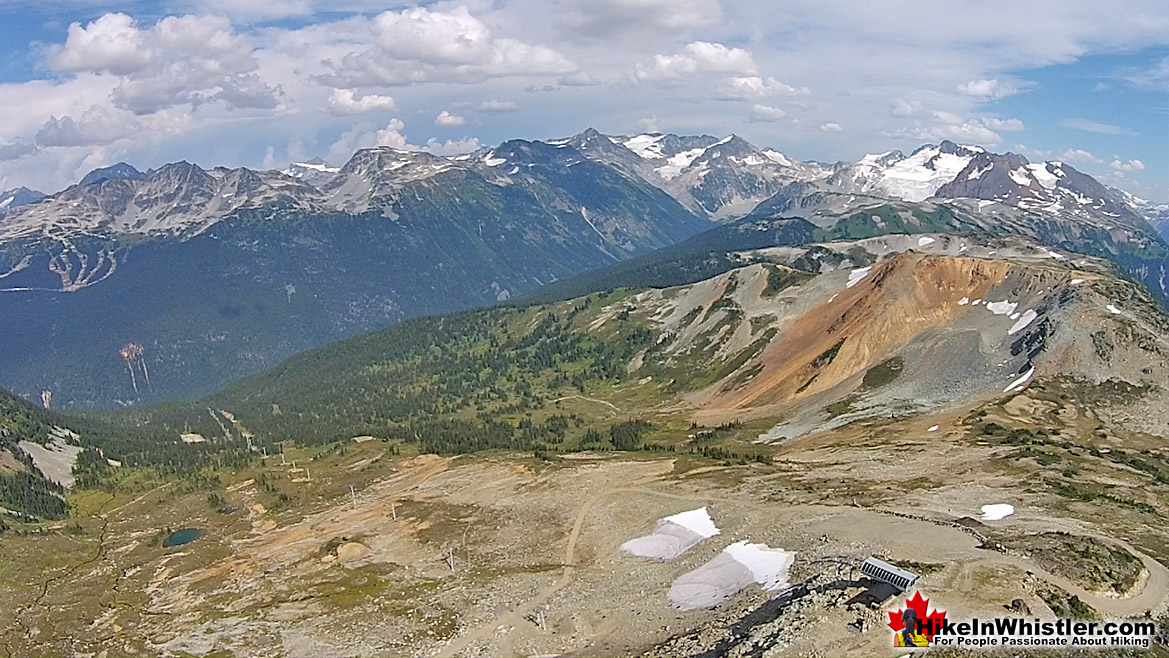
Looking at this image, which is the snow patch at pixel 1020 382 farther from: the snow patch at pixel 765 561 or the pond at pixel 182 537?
the pond at pixel 182 537

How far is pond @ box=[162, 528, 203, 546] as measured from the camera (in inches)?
5837

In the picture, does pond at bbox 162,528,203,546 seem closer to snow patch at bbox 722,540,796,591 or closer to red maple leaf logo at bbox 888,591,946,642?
snow patch at bbox 722,540,796,591

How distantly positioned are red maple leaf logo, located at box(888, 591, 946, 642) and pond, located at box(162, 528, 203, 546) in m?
126

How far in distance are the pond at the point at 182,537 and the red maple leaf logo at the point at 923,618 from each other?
126479mm

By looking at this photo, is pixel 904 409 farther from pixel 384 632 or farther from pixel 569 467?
pixel 384 632

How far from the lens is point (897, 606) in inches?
2446

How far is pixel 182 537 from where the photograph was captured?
15200 cm

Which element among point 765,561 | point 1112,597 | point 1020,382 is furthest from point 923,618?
point 1020,382

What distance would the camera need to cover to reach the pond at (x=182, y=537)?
14825cm

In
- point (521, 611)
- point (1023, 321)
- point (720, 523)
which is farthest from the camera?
point (1023, 321)

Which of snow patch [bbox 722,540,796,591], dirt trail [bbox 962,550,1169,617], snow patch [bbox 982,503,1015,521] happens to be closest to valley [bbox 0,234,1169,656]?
dirt trail [bbox 962,550,1169,617]

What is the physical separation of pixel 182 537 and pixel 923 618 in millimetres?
134939

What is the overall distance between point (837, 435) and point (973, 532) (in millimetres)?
70525

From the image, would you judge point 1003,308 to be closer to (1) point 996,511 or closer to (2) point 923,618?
(1) point 996,511
